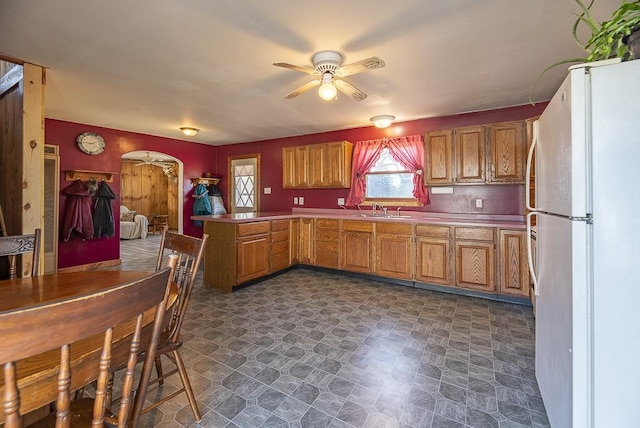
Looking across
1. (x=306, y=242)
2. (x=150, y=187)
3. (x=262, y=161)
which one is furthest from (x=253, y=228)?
(x=150, y=187)

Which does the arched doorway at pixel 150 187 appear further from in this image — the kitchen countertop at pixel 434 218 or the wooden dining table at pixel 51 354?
the wooden dining table at pixel 51 354

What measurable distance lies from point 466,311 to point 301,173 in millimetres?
3228

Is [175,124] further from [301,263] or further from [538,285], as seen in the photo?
[538,285]

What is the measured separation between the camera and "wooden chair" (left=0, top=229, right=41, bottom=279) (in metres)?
1.54

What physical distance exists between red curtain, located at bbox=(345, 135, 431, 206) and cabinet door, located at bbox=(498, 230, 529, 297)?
4.01 feet

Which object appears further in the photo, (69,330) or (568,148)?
(568,148)

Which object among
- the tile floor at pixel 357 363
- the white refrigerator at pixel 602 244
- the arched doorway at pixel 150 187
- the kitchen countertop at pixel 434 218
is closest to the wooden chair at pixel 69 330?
the tile floor at pixel 357 363

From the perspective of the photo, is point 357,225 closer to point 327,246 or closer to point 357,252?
point 357,252

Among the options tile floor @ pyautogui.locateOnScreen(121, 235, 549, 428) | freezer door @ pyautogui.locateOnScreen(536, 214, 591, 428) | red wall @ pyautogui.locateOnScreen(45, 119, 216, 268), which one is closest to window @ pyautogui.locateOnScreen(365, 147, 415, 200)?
tile floor @ pyautogui.locateOnScreen(121, 235, 549, 428)

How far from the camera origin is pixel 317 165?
4836 mm

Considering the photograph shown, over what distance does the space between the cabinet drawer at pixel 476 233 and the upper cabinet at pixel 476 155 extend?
667mm

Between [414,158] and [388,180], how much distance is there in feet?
1.74

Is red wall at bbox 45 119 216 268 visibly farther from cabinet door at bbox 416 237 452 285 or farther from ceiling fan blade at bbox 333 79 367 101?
cabinet door at bbox 416 237 452 285

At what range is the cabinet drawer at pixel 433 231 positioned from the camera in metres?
3.48
